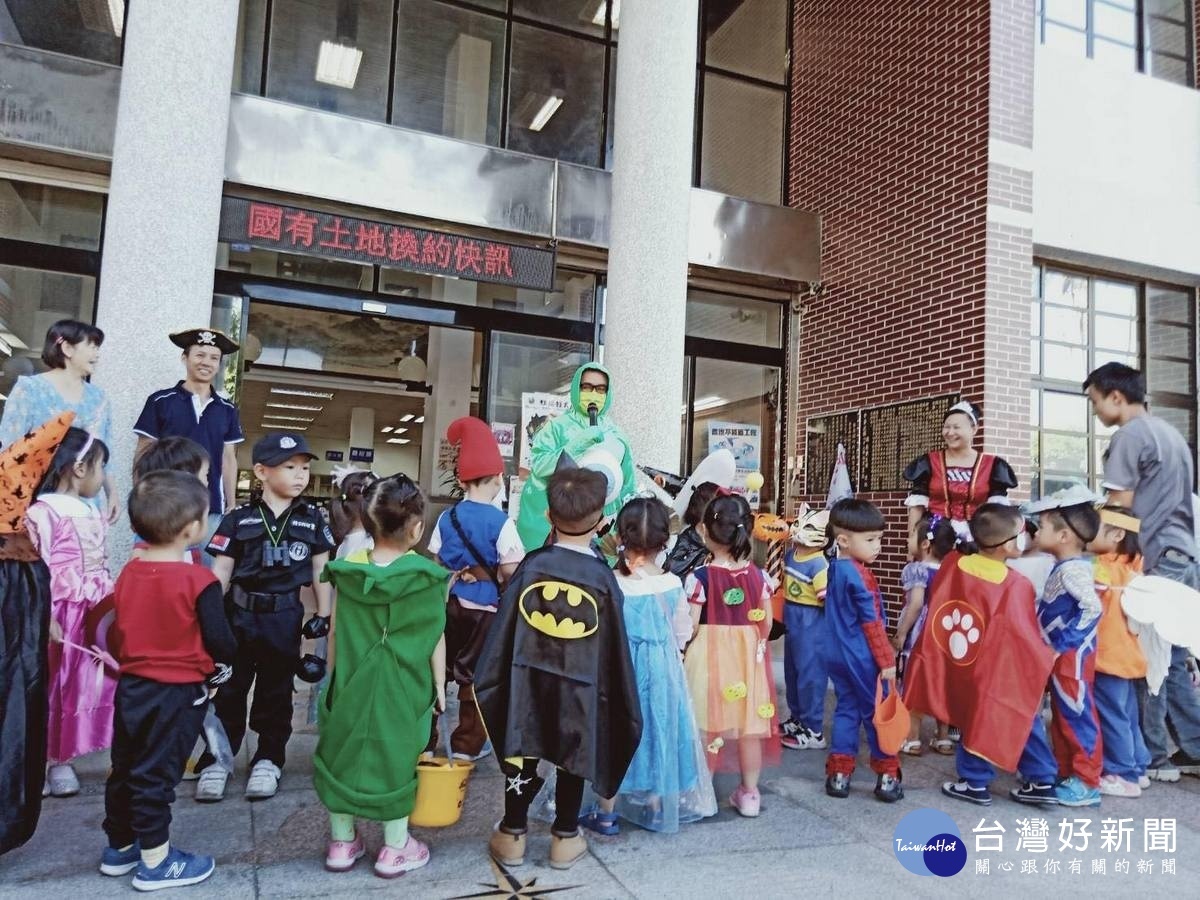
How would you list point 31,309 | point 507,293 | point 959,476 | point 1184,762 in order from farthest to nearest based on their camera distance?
point 507,293 < point 31,309 < point 959,476 < point 1184,762

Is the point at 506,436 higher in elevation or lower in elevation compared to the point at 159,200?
lower

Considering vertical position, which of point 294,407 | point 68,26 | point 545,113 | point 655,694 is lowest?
point 655,694

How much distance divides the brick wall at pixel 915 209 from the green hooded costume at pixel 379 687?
5.91 meters

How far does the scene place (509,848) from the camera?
310cm

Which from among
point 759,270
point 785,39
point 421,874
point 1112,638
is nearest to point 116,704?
point 421,874

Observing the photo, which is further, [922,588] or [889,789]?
[922,588]

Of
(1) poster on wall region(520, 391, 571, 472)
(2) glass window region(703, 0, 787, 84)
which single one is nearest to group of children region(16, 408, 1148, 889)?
(1) poster on wall region(520, 391, 571, 472)

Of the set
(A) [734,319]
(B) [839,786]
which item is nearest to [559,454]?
(B) [839,786]

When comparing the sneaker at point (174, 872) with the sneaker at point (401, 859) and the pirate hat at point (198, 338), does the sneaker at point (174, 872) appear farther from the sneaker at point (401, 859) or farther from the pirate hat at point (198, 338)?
the pirate hat at point (198, 338)

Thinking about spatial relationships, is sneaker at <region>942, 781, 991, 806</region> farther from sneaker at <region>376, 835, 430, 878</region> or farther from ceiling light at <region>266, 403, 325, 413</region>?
ceiling light at <region>266, 403, 325, 413</region>

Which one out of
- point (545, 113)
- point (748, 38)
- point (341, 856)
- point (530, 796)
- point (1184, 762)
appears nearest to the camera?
point (341, 856)

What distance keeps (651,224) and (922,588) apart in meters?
3.35

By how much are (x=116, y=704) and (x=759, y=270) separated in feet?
25.4

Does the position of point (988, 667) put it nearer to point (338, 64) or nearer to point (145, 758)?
point (145, 758)
